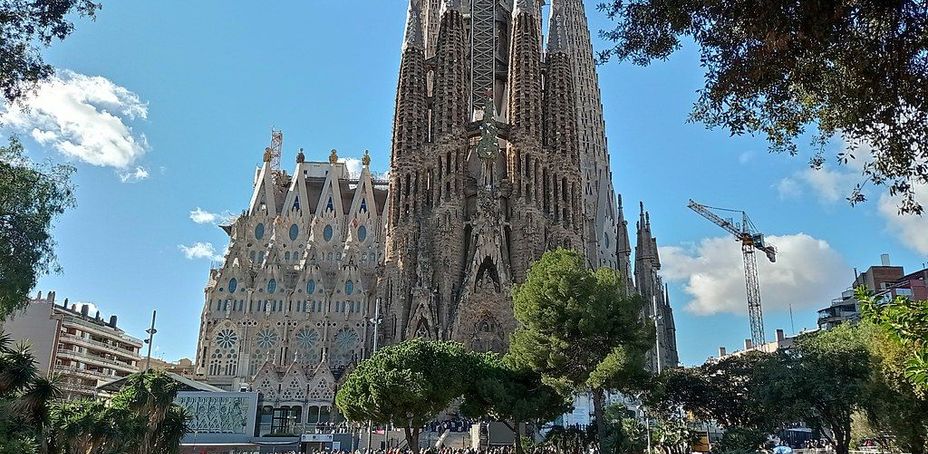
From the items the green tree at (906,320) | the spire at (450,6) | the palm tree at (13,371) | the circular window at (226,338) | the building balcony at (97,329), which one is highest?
the spire at (450,6)

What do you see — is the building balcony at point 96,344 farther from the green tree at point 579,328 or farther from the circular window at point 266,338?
A: the green tree at point 579,328

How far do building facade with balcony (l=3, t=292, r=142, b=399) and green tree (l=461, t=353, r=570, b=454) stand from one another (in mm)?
32307

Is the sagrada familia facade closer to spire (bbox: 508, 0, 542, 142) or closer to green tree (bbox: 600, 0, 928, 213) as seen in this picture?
spire (bbox: 508, 0, 542, 142)

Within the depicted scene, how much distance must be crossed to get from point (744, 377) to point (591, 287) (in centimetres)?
1023

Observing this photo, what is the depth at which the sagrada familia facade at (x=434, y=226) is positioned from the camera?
48.3 m

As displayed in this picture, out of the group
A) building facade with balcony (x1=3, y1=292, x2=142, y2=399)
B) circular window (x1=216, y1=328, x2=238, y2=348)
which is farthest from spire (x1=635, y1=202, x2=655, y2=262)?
building facade with balcony (x1=3, y1=292, x2=142, y2=399)

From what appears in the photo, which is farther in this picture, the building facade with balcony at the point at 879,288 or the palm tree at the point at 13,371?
the building facade with balcony at the point at 879,288

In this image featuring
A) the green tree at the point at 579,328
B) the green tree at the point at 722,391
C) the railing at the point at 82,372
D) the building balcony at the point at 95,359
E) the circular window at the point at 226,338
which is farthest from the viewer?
the building balcony at the point at 95,359

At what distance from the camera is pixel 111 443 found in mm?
15555

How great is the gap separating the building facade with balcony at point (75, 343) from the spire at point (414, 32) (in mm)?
34031

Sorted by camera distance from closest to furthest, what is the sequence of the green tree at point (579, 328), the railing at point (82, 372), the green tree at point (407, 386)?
the green tree at point (407, 386) → the green tree at point (579, 328) → the railing at point (82, 372)

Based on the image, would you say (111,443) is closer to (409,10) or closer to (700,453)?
(700,453)

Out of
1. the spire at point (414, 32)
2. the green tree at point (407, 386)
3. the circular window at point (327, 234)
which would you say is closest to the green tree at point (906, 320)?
the green tree at point (407, 386)

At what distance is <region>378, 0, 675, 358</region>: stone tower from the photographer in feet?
156
